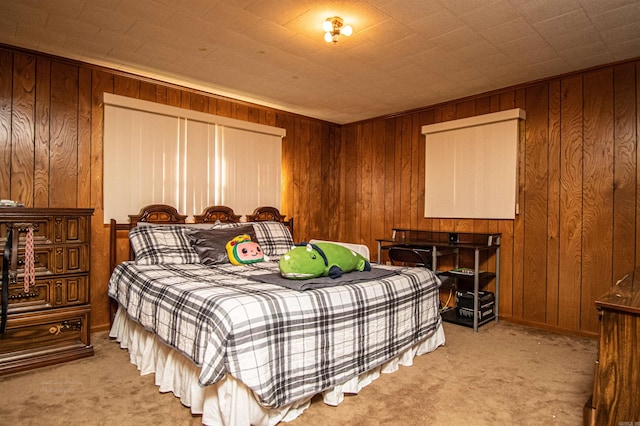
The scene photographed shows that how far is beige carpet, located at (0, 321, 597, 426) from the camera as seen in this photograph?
2004 mm

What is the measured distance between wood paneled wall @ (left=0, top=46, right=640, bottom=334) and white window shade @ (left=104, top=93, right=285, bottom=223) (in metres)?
0.14

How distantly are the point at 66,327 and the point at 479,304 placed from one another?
11.6 ft

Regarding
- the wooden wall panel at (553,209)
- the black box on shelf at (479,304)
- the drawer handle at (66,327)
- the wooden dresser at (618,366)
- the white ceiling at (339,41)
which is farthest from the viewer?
the black box on shelf at (479,304)

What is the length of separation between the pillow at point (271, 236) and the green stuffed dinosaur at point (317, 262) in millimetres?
1225

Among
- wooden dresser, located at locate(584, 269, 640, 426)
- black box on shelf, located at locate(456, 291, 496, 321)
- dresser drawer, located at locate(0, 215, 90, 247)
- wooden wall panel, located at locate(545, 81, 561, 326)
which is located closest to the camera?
wooden dresser, located at locate(584, 269, 640, 426)

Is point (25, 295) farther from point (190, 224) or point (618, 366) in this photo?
point (618, 366)

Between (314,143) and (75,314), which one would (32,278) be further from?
(314,143)

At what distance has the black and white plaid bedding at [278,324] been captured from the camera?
69.4 inches

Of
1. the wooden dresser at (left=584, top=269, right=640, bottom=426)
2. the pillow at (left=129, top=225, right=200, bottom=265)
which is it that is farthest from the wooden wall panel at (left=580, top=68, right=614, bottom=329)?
the pillow at (left=129, top=225, right=200, bottom=265)

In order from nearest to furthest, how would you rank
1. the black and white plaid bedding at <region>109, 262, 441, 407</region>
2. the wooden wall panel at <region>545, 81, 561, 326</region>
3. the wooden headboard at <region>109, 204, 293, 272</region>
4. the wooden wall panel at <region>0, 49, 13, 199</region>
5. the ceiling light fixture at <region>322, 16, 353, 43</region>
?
the black and white plaid bedding at <region>109, 262, 441, 407</region>
the ceiling light fixture at <region>322, 16, 353, 43</region>
the wooden wall panel at <region>0, 49, 13, 199</region>
the wooden headboard at <region>109, 204, 293, 272</region>
the wooden wall panel at <region>545, 81, 561, 326</region>

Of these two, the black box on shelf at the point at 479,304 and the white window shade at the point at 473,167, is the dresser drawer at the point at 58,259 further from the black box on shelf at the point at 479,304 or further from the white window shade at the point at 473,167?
the white window shade at the point at 473,167

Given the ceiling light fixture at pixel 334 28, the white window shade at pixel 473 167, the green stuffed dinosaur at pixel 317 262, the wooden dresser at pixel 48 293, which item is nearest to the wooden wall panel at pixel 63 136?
the wooden dresser at pixel 48 293

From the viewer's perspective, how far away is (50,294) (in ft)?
8.88

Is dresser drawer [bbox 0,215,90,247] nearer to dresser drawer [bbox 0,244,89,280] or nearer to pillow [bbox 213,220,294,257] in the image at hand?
dresser drawer [bbox 0,244,89,280]
